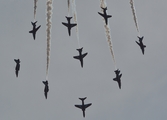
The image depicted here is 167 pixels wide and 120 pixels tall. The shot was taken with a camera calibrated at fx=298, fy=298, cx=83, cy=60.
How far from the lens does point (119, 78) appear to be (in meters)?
56.2

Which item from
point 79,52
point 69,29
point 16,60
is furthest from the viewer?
point 16,60

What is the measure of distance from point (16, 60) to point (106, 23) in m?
21.4

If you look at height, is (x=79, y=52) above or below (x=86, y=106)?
above

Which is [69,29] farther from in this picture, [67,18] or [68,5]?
[68,5]

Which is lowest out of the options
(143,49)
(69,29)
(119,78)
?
(119,78)

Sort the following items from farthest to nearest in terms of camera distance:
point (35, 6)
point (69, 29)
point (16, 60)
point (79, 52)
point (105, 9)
Result: 1. point (16, 60)
2. point (79, 52)
3. point (69, 29)
4. point (105, 9)
5. point (35, 6)

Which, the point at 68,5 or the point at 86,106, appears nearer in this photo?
the point at 68,5

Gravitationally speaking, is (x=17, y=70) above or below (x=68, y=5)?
below

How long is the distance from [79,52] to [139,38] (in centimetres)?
1098

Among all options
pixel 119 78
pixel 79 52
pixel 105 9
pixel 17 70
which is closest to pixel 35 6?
pixel 105 9

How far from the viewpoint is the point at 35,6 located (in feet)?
128

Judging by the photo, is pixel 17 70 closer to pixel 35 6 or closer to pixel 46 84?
pixel 46 84

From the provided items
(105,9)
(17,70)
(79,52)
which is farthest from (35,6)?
(17,70)

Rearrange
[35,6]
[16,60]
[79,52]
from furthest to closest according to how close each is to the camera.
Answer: [16,60]
[79,52]
[35,6]
